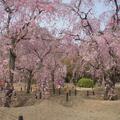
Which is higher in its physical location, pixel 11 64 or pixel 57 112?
pixel 11 64

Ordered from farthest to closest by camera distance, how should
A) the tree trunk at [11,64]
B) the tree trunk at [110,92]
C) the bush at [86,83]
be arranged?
the bush at [86,83]
the tree trunk at [110,92]
the tree trunk at [11,64]

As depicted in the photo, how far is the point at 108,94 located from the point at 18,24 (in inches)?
358

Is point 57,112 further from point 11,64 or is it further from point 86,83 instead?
point 86,83

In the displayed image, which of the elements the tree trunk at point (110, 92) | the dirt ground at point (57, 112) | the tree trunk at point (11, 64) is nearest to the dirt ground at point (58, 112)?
the dirt ground at point (57, 112)

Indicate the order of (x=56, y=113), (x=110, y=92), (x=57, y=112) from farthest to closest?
1. (x=110, y=92)
2. (x=57, y=112)
3. (x=56, y=113)

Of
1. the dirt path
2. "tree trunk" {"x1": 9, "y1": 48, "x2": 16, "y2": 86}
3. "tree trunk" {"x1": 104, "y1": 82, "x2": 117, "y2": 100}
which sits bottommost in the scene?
the dirt path

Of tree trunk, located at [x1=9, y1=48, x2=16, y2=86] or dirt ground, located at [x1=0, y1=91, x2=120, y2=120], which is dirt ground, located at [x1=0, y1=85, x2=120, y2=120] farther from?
tree trunk, located at [x1=9, y1=48, x2=16, y2=86]

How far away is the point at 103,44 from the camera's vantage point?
2566cm

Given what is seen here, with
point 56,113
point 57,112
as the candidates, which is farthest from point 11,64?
point 56,113

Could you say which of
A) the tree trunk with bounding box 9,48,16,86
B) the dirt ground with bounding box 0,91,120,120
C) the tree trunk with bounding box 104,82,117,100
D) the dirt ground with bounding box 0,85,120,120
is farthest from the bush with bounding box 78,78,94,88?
the dirt ground with bounding box 0,91,120,120

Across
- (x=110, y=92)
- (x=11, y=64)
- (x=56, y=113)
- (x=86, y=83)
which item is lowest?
(x=56, y=113)

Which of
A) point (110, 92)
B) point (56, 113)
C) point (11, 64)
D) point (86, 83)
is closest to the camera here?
point (56, 113)

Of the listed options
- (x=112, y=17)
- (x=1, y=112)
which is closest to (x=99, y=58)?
(x=112, y=17)

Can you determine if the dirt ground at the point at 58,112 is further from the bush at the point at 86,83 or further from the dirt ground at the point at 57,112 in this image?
the bush at the point at 86,83
